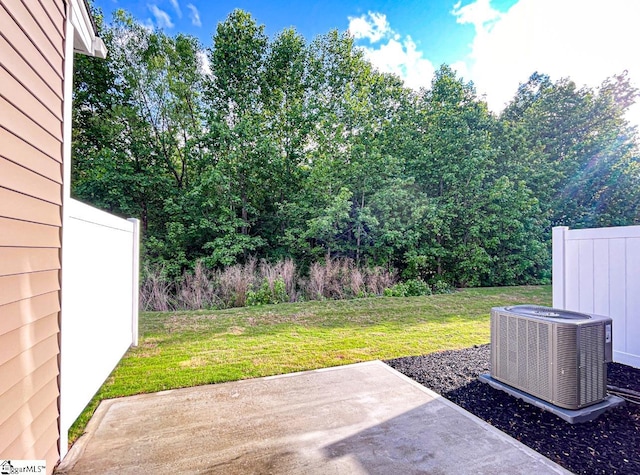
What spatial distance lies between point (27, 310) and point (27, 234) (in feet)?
1.17

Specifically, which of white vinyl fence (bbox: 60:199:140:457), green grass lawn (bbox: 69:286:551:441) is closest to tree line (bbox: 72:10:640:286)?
green grass lawn (bbox: 69:286:551:441)

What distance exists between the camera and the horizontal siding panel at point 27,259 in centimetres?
129

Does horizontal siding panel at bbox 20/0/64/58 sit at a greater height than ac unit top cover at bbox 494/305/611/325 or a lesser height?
greater

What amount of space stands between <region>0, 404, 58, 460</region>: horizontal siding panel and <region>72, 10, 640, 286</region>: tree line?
6965 millimetres

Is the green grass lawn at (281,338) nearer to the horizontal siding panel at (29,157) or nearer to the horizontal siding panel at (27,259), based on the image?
the horizontal siding panel at (27,259)

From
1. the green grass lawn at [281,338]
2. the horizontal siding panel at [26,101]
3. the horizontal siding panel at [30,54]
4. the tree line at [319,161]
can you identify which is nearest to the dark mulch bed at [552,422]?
the green grass lawn at [281,338]

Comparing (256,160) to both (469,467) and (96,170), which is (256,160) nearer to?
(96,170)

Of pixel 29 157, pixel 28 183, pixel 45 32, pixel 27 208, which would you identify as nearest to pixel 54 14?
→ pixel 45 32

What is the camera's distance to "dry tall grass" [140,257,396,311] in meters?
6.04

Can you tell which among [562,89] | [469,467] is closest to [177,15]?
[469,467]

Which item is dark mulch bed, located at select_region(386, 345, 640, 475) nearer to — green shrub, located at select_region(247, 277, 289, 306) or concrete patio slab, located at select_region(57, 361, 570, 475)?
concrete patio slab, located at select_region(57, 361, 570, 475)

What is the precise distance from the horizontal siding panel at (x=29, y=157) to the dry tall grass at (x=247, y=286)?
4.60 meters

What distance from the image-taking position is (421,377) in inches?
115

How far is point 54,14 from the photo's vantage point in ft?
5.57
